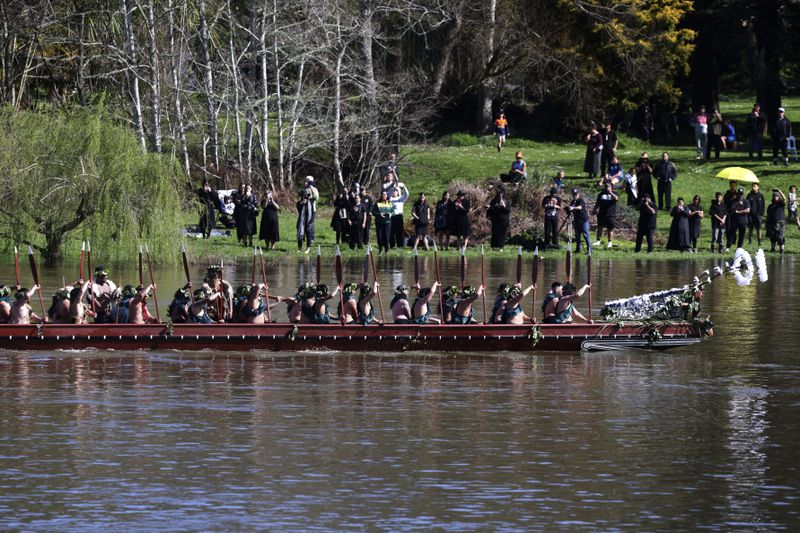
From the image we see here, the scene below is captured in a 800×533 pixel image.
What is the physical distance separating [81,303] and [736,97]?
55.5 m

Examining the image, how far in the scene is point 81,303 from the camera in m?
29.3

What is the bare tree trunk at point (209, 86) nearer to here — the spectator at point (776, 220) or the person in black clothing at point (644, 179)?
the person in black clothing at point (644, 179)

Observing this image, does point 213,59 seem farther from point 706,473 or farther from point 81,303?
point 706,473

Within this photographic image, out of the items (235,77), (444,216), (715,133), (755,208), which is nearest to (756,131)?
A: (715,133)

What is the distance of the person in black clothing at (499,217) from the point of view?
4547cm

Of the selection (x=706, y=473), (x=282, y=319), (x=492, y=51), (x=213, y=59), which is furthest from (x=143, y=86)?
(x=706, y=473)

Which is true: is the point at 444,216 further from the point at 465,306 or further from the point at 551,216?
the point at 465,306

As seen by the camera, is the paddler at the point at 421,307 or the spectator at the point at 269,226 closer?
the paddler at the point at 421,307

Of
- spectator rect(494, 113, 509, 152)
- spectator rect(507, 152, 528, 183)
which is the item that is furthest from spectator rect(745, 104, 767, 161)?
spectator rect(507, 152, 528, 183)

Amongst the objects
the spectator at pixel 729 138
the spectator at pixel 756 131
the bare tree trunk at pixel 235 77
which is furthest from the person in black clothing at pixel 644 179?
the bare tree trunk at pixel 235 77

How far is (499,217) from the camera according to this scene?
45.8m

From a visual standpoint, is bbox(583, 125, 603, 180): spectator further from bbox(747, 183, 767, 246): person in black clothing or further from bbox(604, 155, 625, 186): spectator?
bbox(747, 183, 767, 246): person in black clothing

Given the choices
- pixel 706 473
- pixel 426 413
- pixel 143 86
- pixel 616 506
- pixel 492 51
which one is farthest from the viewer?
pixel 492 51

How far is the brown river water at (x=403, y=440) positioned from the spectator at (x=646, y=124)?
30.5 meters
